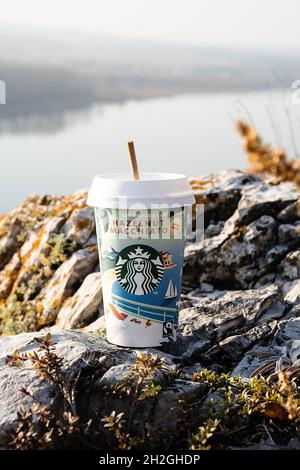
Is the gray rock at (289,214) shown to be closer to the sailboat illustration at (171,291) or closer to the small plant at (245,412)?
the sailboat illustration at (171,291)

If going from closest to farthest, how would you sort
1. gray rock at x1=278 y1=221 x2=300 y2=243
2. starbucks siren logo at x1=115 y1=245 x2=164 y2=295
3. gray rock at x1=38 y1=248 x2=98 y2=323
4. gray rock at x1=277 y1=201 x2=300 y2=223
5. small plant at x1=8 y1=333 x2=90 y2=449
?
small plant at x1=8 y1=333 x2=90 y2=449 < starbucks siren logo at x1=115 y1=245 x2=164 y2=295 < gray rock at x1=278 y1=221 x2=300 y2=243 < gray rock at x1=277 y1=201 x2=300 y2=223 < gray rock at x1=38 y1=248 x2=98 y2=323

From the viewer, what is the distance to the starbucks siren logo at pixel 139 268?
418cm

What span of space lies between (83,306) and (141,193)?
1.64 metres

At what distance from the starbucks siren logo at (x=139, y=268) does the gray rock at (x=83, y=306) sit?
1373 mm

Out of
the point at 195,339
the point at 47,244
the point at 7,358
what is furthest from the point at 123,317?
the point at 47,244

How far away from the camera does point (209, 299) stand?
510 centimetres

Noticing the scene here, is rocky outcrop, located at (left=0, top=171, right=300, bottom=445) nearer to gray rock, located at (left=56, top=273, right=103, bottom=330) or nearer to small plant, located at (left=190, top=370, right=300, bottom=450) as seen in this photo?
gray rock, located at (left=56, top=273, right=103, bottom=330)

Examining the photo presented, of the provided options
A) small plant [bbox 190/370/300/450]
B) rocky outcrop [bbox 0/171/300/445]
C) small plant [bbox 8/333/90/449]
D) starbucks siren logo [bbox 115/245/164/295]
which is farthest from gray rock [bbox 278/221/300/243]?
small plant [bbox 8/333/90/449]

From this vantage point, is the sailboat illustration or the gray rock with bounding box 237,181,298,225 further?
the gray rock with bounding box 237,181,298,225

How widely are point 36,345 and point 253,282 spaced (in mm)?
2181

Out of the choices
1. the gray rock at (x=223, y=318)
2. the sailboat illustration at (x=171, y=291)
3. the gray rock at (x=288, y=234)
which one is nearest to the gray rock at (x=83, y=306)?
the gray rock at (x=223, y=318)

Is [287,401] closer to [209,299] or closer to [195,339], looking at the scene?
[195,339]

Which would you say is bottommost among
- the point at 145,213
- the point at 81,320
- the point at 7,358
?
the point at 81,320

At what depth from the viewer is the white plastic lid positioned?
421cm
